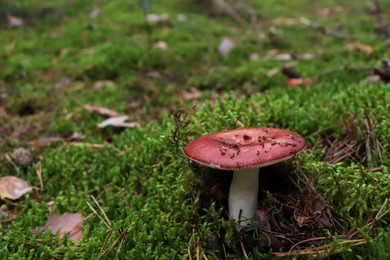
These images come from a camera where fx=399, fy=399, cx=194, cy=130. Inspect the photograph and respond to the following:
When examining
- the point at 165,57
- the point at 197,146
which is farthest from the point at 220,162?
the point at 165,57

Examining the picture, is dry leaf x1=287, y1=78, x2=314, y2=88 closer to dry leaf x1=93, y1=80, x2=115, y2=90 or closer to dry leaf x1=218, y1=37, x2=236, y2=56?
dry leaf x1=218, y1=37, x2=236, y2=56

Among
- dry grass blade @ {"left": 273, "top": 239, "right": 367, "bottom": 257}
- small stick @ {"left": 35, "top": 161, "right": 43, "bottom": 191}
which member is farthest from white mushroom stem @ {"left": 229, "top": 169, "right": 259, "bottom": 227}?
small stick @ {"left": 35, "top": 161, "right": 43, "bottom": 191}

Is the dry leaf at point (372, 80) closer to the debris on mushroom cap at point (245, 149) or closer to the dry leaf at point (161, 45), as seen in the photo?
the debris on mushroom cap at point (245, 149)

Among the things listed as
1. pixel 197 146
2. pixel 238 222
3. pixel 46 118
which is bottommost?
pixel 46 118

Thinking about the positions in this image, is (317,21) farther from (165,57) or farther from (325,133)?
(325,133)

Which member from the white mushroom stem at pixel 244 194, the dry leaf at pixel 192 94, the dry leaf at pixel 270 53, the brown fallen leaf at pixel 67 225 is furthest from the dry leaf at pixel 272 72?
the brown fallen leaf at pixel 67 225

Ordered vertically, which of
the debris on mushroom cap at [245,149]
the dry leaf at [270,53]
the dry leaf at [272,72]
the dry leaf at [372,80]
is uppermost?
the debris on mushroom cap at [245,149]
